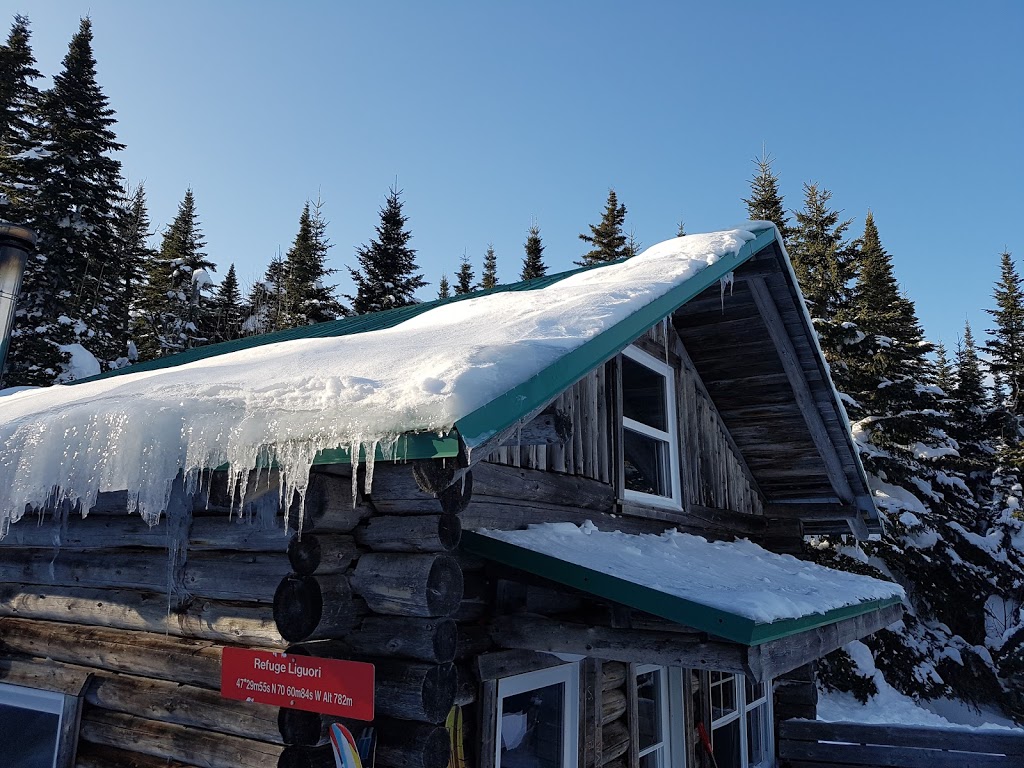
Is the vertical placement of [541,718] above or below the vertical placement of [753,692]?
above

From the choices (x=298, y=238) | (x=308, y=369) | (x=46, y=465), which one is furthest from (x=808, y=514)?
(x=298, y=238)

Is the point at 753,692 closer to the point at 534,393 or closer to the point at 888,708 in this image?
the point at 534,393

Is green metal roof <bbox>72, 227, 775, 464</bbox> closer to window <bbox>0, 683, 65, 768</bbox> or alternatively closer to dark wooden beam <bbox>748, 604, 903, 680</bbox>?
dark wooden beam <bbox>748, 604, 903, 680</bbox>

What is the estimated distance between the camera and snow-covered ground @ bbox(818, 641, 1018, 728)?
15.3 metres

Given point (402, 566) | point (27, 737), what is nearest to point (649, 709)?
point (402, 566)

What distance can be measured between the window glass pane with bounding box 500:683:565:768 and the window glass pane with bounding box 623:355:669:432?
3.33 m

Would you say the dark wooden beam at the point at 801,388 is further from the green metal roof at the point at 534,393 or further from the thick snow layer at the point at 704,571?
the thick snow layer at the point at 704,571

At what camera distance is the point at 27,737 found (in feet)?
15.4

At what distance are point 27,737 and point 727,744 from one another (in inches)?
287

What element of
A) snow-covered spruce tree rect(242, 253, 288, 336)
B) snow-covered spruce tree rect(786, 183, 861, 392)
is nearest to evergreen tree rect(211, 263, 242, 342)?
snow-covered spruce tree rect(242, 253, 288, 336)

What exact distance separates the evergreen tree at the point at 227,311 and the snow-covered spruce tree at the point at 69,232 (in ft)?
34.8

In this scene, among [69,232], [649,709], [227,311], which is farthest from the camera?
[227,311]

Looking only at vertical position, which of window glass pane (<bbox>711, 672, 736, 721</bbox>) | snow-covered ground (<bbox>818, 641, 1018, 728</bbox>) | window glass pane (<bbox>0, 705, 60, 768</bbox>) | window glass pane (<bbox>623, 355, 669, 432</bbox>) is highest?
window glass pane (<bbox>623, 355, 669, 432</bbox>)

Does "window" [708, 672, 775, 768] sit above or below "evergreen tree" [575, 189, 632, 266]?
below
